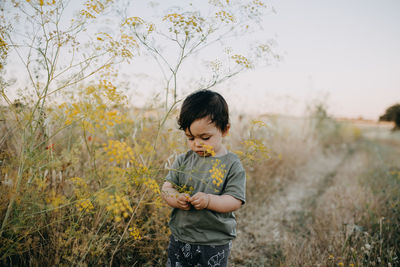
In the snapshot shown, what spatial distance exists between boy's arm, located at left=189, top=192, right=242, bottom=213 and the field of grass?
0.96ft

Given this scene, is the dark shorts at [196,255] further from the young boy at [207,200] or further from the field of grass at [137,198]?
the field of grass at [137,198]

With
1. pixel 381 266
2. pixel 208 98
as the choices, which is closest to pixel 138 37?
pixel 208 98

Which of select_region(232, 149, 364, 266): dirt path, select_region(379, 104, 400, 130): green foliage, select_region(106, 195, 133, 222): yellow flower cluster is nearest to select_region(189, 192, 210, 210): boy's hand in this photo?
select_region(106, 195, 133, 222): yellow flower cluster

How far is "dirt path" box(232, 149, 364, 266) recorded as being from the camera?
232 cm

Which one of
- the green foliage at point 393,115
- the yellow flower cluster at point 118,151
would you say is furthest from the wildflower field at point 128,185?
the green foliage at point 393,115

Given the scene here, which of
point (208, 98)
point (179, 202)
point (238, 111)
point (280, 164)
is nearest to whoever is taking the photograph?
point (179, 202)

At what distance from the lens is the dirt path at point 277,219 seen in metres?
2.32

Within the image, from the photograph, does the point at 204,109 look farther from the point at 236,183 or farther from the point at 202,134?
the point at 236,183

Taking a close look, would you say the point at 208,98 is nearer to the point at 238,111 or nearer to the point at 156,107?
the point at 156,107

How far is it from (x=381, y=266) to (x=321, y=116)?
28.6 ft

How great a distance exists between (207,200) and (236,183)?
0.82 feet

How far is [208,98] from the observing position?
1529 millimetres

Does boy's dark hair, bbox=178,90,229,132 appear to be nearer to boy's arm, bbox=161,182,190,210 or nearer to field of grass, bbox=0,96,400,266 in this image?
field of grass, bbox=0,96,400,266

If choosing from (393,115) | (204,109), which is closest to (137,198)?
(204,109)
